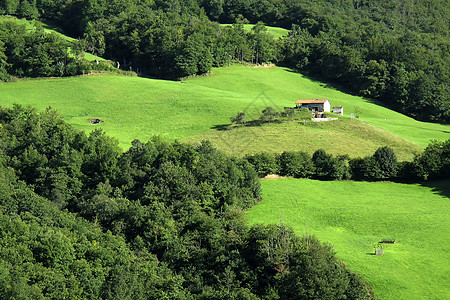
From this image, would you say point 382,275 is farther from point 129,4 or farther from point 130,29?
point 129,4

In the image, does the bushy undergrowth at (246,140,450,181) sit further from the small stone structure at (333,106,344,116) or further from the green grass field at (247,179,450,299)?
the small stone structure at (333,106,344,116)

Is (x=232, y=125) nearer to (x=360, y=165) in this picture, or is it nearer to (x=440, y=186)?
(x=360, y=165)

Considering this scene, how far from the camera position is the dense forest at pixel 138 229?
2194 inches

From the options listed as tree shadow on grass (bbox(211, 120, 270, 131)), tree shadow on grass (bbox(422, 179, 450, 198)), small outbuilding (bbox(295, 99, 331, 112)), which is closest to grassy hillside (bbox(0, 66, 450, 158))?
tree shadow on grass (bbox(211, 120, 270, 131))

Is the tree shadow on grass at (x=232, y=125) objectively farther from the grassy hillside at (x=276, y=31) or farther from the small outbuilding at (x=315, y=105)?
the grassy hillside at (x=276, y=31)

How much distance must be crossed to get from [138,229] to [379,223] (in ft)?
93.4

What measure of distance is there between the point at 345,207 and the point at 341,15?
128807 mm

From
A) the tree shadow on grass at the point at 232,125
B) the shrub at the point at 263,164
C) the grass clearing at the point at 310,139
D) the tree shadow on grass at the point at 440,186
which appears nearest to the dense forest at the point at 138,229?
the shrub at the point at 263,164

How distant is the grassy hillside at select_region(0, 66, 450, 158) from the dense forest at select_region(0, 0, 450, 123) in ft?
20.0

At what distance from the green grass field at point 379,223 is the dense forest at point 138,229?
3489mm

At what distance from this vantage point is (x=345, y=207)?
7619 cm

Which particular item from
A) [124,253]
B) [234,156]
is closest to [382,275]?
[124,253]

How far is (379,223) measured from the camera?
7112 cm

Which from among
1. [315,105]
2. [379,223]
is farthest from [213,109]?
[379,223]
